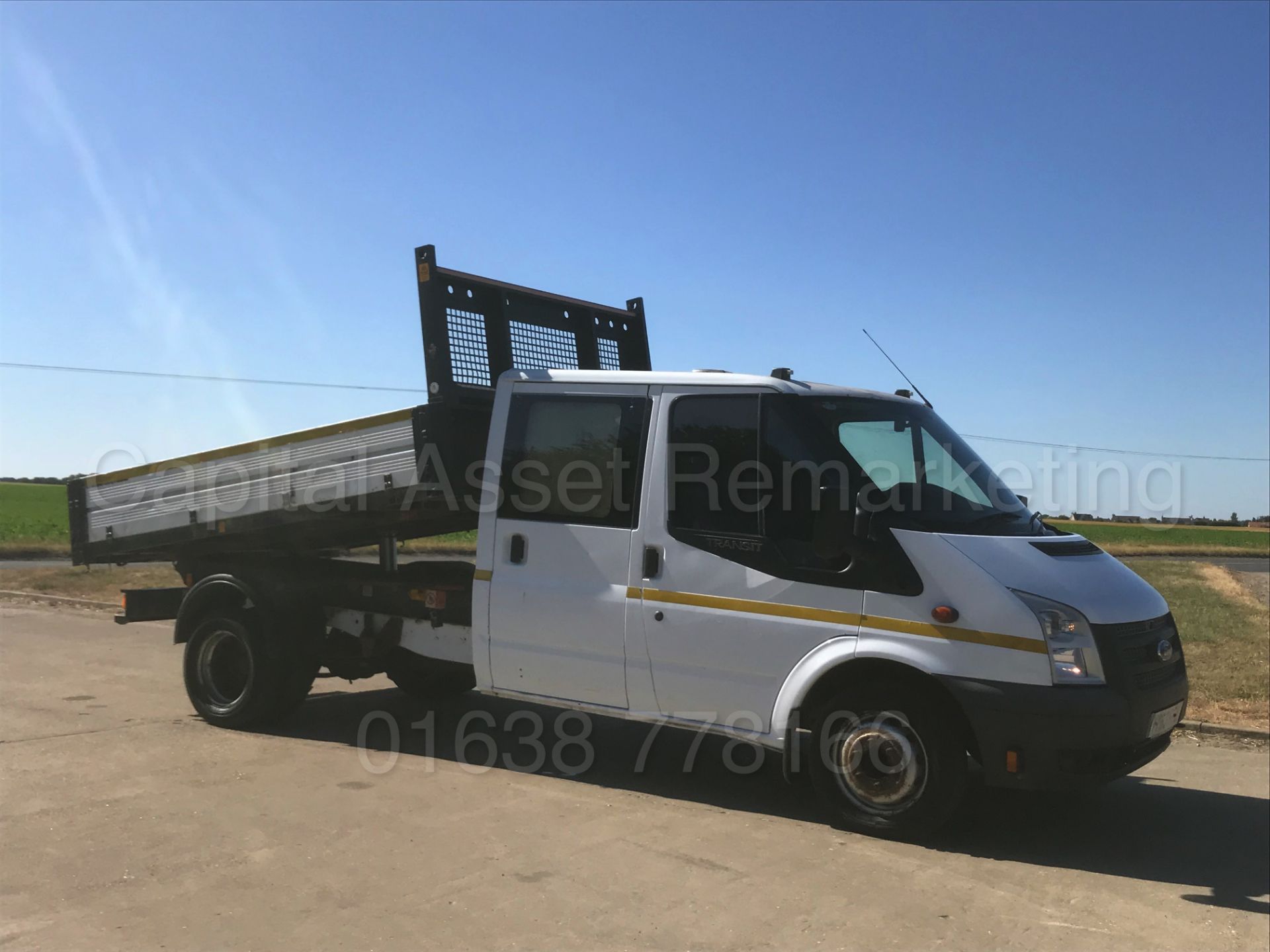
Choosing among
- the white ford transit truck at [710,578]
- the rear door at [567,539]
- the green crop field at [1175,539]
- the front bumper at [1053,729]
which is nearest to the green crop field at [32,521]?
the white ford transit truck at [710,578]

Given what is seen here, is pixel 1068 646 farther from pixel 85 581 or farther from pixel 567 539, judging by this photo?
pixel 85 581

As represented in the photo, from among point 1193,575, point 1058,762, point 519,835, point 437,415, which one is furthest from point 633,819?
point 1193,575

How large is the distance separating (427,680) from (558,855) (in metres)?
3.92

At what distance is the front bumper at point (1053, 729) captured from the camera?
4.90m

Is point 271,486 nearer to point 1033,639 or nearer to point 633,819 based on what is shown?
point 633,819

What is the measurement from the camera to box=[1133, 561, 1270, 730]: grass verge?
8516mm

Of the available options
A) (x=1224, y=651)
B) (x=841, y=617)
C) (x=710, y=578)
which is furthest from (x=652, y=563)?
(x=1224, y=651)

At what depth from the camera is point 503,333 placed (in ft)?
23.7

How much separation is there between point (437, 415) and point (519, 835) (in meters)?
2.59

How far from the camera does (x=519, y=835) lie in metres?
5.27

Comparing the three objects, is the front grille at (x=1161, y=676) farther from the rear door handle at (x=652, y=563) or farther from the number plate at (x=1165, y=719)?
the rear door handle at (x=652, y=563)

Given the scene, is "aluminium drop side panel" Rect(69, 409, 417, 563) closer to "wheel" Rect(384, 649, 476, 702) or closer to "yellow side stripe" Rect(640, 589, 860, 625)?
"wheel" Rect(384, 649, 476, 702)

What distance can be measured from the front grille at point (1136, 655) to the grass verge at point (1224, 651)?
3.27 m

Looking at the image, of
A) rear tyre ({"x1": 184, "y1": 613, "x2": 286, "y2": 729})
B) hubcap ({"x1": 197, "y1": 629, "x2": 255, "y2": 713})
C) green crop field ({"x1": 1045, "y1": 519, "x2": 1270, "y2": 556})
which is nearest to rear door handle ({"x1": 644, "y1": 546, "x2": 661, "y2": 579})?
rear tyre ({"x1": 184, "y1": 613, "x2": 286, "y2": 729})
